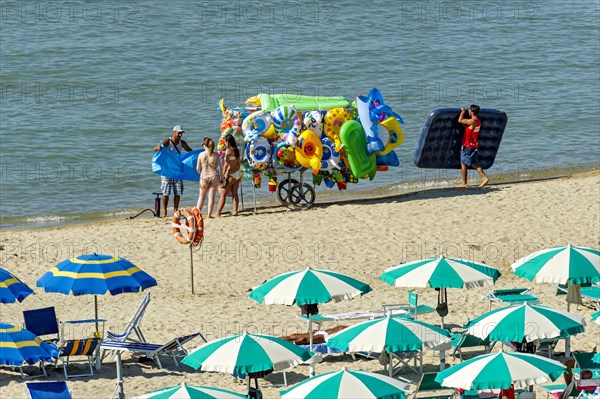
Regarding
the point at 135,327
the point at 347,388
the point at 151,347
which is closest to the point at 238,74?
the point at 135,327

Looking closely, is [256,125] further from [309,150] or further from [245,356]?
[245,356]

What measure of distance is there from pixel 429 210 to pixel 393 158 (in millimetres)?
1159

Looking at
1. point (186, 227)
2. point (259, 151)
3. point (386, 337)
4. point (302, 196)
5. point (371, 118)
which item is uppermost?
point (371, 118)

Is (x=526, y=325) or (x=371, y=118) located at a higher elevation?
(x=371, y=118)

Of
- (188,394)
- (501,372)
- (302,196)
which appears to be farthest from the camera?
(302,196)

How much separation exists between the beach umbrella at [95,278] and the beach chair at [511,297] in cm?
422

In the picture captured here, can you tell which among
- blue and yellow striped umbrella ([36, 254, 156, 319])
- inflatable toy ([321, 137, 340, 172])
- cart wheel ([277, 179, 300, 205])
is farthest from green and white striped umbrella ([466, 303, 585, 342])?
cart wheel ([277, 179, 300, 205])

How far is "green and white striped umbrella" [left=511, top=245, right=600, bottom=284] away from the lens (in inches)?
555

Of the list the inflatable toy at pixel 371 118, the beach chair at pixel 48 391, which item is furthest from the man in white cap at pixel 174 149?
the beach chair at pixel 48 391

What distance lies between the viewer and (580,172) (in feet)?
89.0

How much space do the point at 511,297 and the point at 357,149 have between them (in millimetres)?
6123

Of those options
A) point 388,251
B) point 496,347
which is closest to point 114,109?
point 388,251

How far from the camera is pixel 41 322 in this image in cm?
→ 1398

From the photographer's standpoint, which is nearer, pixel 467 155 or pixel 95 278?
pixel 95 278
